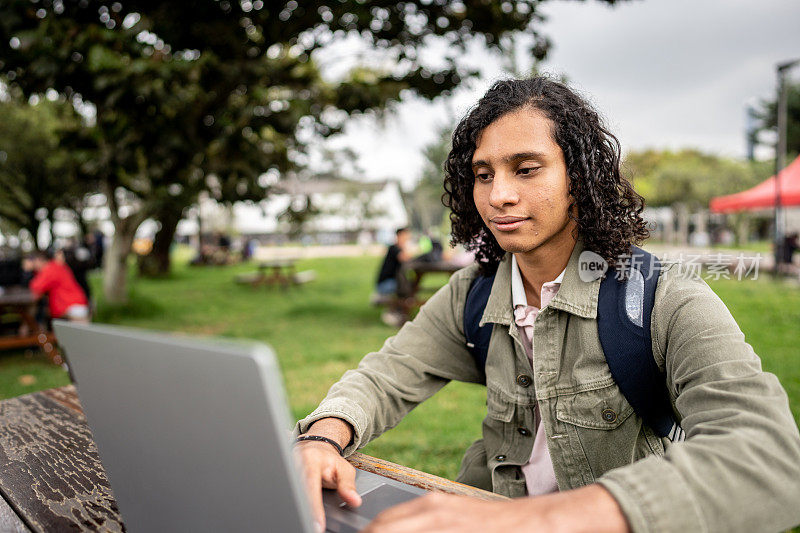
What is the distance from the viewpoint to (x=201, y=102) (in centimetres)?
809

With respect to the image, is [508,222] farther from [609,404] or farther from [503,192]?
[609,404]

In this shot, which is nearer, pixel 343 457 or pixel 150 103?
pixel 343 457

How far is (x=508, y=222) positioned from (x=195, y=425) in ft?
3.24

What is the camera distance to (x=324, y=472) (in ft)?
3.76

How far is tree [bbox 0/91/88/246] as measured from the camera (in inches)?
786

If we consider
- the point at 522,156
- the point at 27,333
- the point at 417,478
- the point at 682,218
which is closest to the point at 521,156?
the point at 522,156

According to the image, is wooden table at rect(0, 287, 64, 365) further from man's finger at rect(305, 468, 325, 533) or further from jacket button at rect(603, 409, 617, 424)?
jacket button at rect(603, 409, 617, 424)

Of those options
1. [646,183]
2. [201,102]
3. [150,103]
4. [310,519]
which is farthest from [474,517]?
[646,183]

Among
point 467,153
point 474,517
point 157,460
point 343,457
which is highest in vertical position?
point 467,153

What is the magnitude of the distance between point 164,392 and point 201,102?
8192 mm

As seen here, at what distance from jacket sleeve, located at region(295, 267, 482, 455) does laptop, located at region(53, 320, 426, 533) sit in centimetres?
57

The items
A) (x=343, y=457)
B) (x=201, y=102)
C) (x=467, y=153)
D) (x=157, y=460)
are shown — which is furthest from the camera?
(x=201, y=102)

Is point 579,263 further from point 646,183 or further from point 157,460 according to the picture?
point 646,183

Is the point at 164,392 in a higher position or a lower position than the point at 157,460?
higher
